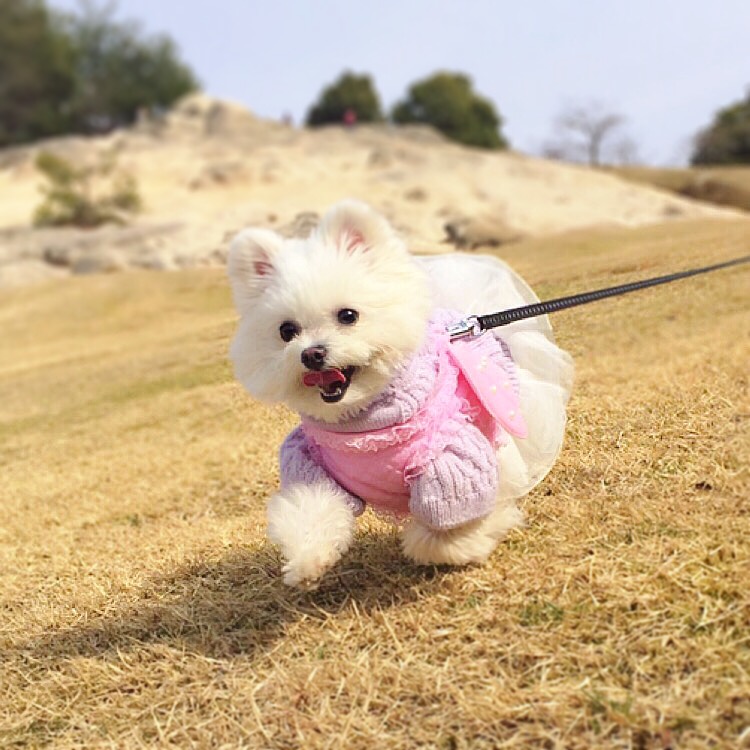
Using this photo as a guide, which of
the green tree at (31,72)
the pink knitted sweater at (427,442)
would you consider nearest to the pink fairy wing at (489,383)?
the pink knitted sweater at (427,442)

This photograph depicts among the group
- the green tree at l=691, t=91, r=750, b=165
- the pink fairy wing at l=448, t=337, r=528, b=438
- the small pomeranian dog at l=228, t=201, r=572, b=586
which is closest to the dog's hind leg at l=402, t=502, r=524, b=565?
the small pomeranian dog at l=228, t=201, r=572, b=586

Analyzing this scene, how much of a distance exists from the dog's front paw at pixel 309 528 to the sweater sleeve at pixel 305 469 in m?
0.02

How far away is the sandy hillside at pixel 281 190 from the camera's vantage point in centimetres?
1897

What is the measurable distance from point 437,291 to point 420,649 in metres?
1.13

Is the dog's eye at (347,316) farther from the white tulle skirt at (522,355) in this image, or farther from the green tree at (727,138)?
the green tree at (727,138)

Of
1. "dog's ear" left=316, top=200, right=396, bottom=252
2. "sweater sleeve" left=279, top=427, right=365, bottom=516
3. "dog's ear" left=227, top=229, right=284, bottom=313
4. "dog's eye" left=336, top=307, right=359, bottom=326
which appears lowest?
"sweater sleeve" left=279, top=427, right=365, bottom=516

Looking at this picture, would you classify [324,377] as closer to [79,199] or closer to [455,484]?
[455,484]

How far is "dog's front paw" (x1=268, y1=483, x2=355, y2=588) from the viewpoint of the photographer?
2.20 metres

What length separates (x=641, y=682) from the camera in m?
1.87

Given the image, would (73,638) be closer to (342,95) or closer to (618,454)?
(618,454)

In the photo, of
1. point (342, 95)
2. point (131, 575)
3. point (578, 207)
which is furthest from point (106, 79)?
point (131, 575)

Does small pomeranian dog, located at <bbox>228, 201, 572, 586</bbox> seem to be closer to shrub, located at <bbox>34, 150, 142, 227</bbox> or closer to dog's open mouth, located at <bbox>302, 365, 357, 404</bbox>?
dog's open mouth, located at <bbox>302, 365, 357, 404</bbox>

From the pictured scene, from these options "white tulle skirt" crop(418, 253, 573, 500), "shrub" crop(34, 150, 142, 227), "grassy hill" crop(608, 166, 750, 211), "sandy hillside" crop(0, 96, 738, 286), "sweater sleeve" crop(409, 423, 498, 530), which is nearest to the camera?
"sweater sleeve" crop(409, 423, 498, 530)

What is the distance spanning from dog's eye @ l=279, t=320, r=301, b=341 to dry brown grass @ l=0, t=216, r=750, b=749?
0.84 metres
